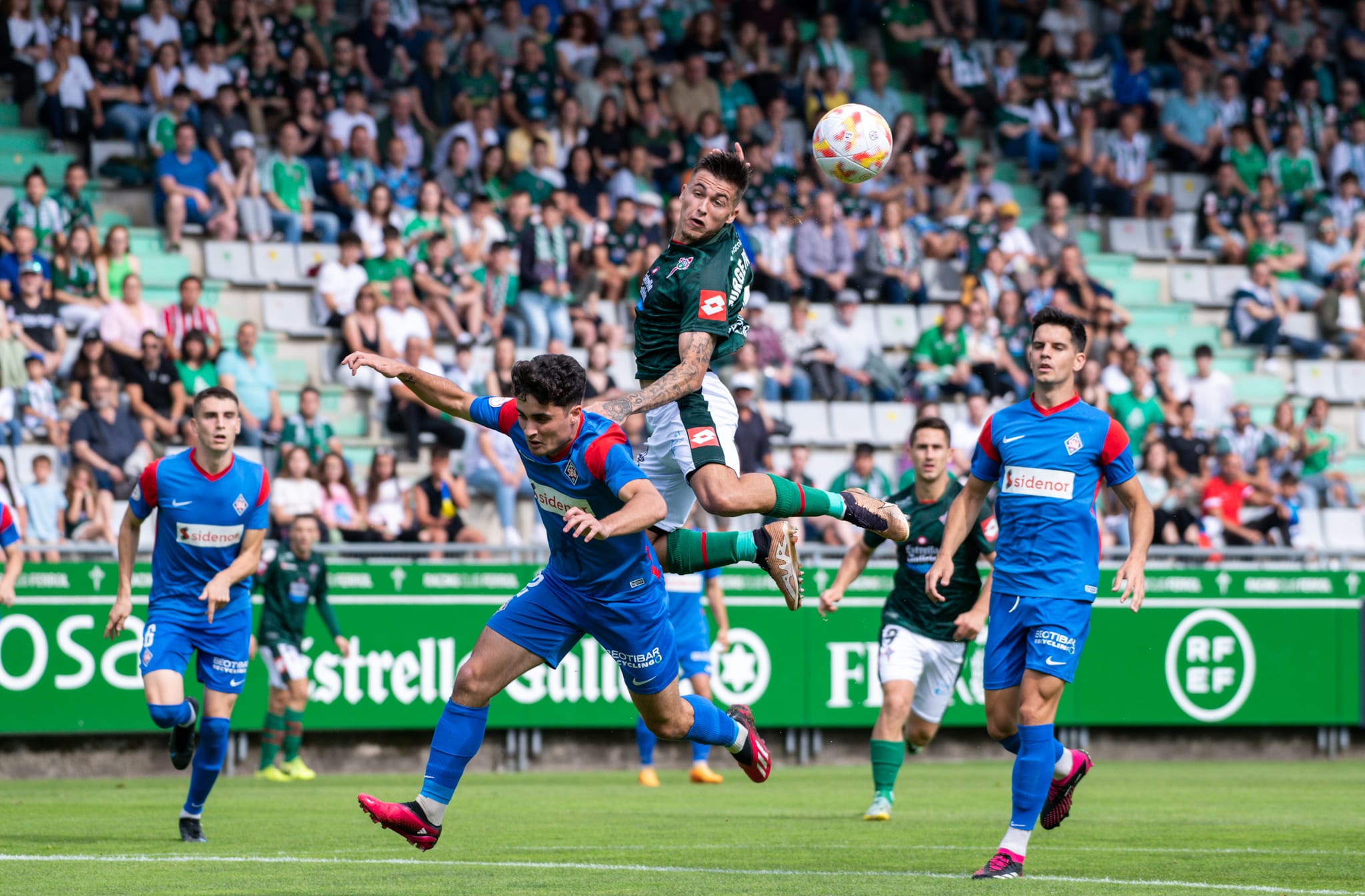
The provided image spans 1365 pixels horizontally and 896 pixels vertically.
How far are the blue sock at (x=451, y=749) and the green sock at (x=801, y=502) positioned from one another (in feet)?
5.92

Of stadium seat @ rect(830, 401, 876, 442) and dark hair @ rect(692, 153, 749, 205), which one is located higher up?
dark hair @ rect(692, 153, 749, 205)

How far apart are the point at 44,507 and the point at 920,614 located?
8.07 m

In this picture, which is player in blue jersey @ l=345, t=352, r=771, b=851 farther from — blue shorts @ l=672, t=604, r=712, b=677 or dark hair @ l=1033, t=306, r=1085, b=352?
blue shorts @ l=672, t=604, r=712, b=677

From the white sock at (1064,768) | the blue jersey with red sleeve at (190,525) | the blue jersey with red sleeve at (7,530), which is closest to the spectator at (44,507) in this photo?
the blue jersey with red sleeve at (7,530)

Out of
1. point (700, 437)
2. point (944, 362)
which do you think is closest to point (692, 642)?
point (700, 437)

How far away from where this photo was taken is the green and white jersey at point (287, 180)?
19578 millimetres

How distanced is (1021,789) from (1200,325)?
16.6 meters

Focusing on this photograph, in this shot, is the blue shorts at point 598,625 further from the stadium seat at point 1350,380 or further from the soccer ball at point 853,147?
the stadium seat at point 1350,380

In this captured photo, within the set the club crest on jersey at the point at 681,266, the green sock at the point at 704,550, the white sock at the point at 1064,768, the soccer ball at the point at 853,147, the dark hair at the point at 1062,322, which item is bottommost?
the white sock at the point at 1064,768

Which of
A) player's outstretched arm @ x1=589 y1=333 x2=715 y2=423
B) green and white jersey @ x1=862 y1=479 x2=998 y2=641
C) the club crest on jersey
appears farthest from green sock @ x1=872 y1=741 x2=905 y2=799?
the club crest on jersey

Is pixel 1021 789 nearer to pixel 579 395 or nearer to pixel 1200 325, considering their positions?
pixel 579 395

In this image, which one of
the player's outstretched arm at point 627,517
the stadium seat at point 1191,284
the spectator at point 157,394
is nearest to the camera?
the player's outstretched arm at point 627,517

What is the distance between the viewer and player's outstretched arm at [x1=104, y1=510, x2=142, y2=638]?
10180 millimetres

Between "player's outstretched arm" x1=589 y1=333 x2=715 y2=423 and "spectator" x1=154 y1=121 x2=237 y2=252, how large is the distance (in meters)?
11.3
